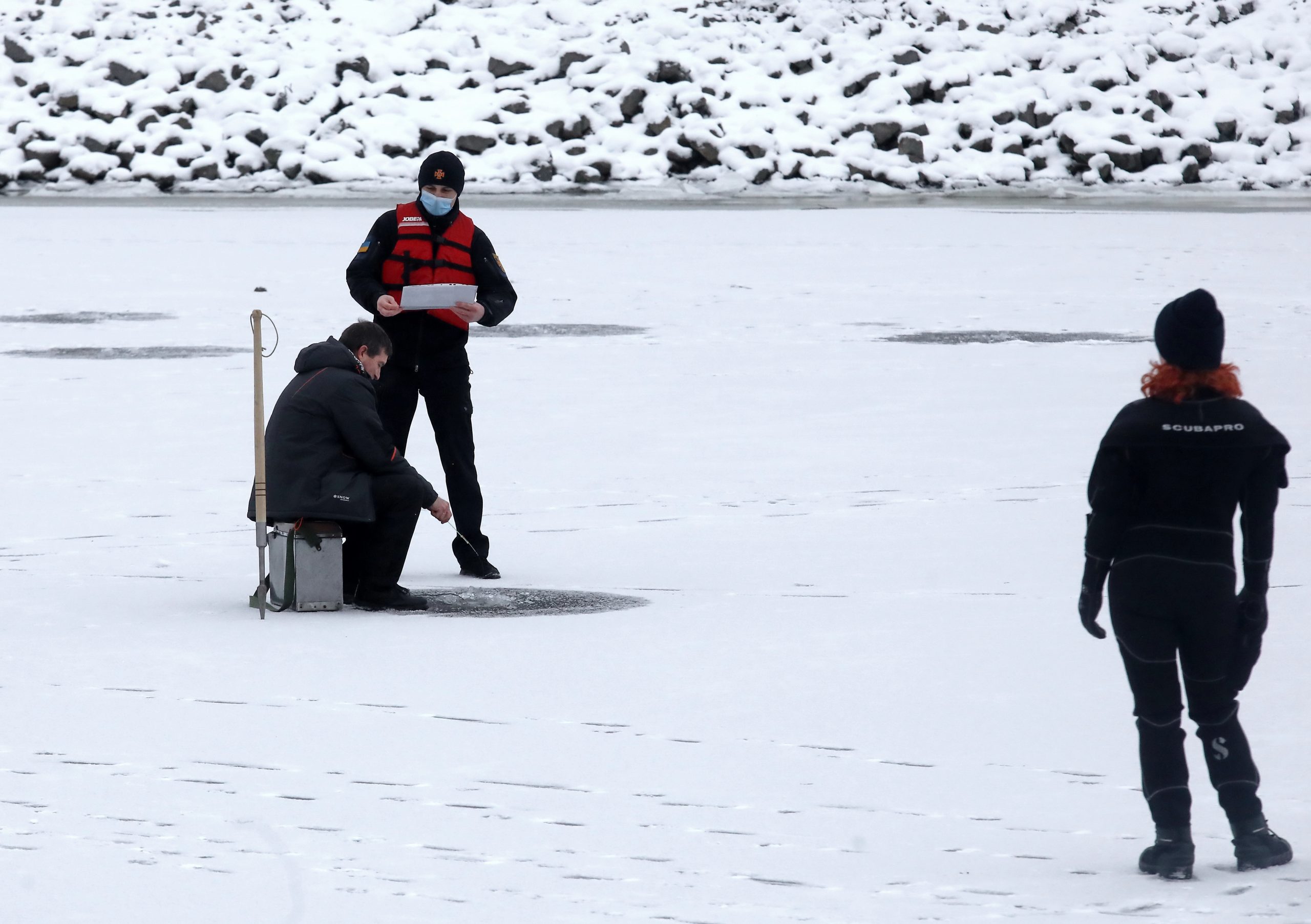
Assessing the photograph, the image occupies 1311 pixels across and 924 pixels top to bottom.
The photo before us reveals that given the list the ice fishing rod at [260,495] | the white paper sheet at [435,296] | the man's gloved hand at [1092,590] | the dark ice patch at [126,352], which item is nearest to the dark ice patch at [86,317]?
the dark ice patch at [126,352]

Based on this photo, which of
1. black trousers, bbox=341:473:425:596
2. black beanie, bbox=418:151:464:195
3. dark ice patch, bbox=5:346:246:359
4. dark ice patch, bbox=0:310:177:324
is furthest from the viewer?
dark ice patch, bbox=0:310:177:324

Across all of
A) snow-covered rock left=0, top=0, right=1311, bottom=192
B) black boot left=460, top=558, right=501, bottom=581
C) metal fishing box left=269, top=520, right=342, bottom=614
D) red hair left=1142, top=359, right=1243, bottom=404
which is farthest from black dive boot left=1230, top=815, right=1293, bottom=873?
snow-covered rock left=0, top=0, right=1311, bottom=192

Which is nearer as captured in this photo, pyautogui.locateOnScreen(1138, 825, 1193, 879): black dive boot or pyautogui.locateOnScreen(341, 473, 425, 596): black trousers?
pyautogui.locateOnScreen(1138, 825, 1193, 879): black dive boot

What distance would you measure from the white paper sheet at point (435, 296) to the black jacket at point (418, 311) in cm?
14

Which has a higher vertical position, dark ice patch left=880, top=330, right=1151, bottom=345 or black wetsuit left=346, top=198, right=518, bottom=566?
black wetsuit left=346, top=198, right=518, bottom=566

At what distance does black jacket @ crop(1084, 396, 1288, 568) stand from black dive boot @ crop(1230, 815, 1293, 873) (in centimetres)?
59

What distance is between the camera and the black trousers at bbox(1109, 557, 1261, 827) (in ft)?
16.6

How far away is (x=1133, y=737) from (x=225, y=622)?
3.29 meters

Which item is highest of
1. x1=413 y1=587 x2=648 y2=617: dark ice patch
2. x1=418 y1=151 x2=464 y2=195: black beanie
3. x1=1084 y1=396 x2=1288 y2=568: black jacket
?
x1=418 y1=151 x2=464 y2=195: black beanie

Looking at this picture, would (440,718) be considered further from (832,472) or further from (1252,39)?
(1252,39)

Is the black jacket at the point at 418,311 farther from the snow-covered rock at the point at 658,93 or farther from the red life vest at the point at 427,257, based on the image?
the snow-covered rock at the point at 658,93

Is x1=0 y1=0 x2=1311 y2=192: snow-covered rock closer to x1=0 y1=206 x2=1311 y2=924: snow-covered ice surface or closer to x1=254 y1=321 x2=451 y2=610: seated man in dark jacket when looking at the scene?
x1=0 y1=206 x2=1311 y2=924: snow-covered ice surface

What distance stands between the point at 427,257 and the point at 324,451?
121cm

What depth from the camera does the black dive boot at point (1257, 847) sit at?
16.6 feet
